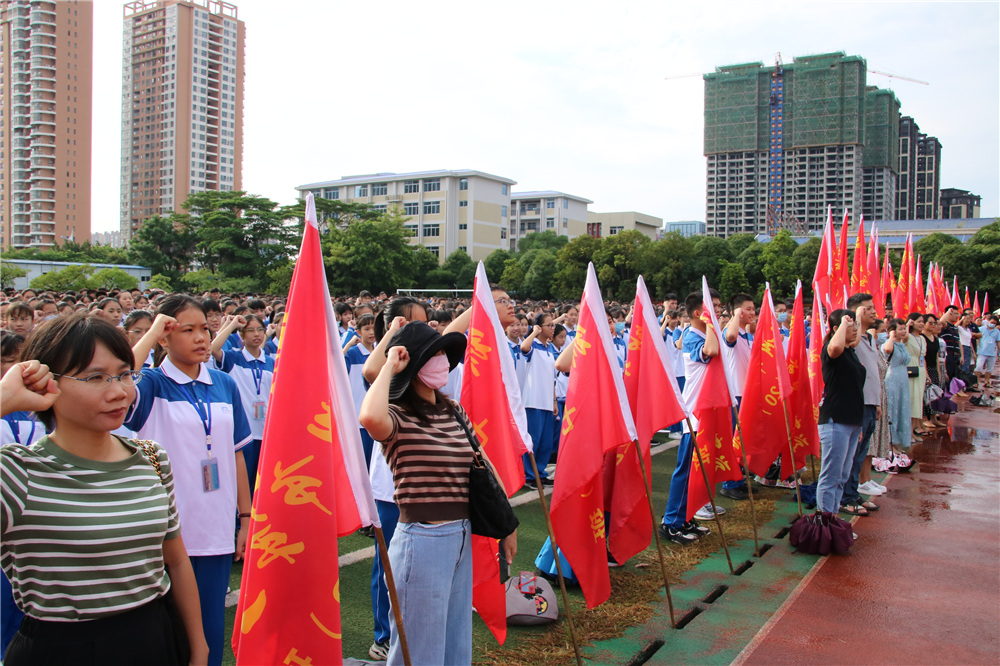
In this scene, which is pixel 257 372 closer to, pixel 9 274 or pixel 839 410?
pixel 839 410

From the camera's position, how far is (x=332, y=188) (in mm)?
78812

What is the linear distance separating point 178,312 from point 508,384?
1.90 meters

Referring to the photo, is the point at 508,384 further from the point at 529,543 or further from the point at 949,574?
the point at 949,574

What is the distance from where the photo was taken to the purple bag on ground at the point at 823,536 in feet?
18.9

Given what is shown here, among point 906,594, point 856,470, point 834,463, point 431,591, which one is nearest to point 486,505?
point 431,591

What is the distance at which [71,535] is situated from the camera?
1931 millimetres

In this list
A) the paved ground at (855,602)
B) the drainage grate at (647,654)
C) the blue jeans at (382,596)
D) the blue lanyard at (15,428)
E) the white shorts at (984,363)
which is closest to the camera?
the blue lanyard at (15,428)

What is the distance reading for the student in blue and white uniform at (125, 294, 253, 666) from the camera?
2.92 m

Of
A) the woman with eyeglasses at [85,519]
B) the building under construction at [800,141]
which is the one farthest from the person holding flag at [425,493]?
the building under construction at [800,141]

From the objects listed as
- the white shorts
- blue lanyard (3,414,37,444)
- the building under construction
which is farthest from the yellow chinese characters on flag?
the building under construction

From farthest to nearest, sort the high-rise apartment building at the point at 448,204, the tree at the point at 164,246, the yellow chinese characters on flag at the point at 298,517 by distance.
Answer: the high-rise apartment building at the point at 448,204 → the tree at the point at 164,246 → the yellow chinese characters on flag at the point at 298,517

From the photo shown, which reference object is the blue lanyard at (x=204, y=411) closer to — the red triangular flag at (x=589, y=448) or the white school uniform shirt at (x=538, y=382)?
the red triangular flag at (x=589, y=448)

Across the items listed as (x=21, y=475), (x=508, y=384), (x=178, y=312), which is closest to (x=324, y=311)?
(x=178, y=312)

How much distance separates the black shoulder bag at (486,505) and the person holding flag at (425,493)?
0.03 m
